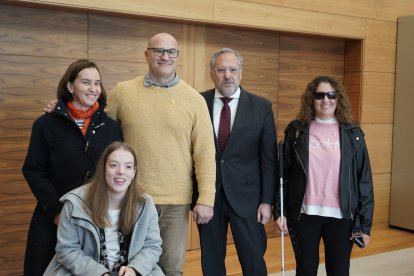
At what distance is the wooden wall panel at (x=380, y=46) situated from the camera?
5324 mm

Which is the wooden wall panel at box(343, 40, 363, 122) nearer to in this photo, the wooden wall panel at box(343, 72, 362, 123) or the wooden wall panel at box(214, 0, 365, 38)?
the wooden wall panel at box(343, 72, 362, 123)

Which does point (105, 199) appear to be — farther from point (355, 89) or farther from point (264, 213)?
point (355, 89)

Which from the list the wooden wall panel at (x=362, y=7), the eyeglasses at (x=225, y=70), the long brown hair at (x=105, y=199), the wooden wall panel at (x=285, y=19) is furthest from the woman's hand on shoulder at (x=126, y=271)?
the wooden wall panel at (x=362, y=7)

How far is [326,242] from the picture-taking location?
2.80m

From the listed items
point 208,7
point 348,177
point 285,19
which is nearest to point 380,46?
point 285,19

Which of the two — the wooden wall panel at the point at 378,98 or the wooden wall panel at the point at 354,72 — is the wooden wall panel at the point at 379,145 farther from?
the wooden wall panel at the point at 354,72

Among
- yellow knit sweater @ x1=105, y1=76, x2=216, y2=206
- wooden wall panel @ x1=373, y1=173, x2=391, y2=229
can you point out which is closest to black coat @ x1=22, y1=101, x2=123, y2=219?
yellow knit sweater @ x1=105, y1=76, x2=216, y2=206

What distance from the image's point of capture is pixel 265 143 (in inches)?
113

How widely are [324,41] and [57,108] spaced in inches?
141

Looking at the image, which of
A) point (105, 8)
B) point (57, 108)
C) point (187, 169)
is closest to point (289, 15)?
point (105, 8)

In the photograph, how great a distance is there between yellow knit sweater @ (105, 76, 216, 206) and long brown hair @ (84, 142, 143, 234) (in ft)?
0.84

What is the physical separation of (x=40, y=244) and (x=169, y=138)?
2.62 ft

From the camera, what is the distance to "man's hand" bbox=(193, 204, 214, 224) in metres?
2.69

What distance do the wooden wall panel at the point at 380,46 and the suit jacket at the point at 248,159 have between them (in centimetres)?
282
